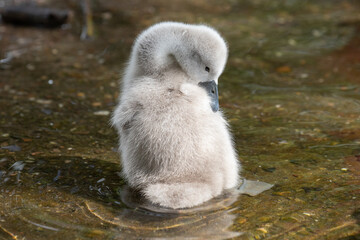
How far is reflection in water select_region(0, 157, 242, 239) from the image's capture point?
115 inches

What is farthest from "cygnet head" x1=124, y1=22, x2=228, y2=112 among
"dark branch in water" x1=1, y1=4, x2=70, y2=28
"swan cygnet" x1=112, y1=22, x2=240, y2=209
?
Result: "dark branch in water" x1=1, y1=4, x2=70, y2=28

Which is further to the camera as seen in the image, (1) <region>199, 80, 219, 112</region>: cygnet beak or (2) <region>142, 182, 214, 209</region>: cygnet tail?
(1) <region>199, 80, 219, 112</region>: cygnet beak

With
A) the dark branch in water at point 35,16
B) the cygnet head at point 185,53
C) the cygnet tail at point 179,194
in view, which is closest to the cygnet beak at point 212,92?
the cygnet head at point 185,53

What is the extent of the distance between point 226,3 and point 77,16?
2.50 metres

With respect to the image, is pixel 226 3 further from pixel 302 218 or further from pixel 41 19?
pixel 302 218

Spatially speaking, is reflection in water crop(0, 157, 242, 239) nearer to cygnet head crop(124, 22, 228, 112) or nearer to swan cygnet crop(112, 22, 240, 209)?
swan cygnet crop(112, 22, 240, 209)

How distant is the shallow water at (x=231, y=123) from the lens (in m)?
3.00

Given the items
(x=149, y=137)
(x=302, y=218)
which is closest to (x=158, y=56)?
(x=149, y=137)

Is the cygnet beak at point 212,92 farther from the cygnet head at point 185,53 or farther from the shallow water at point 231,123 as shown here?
the shallow water at point 231,123

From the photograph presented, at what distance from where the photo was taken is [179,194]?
3.08 m

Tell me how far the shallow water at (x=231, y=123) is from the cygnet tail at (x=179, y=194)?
6cm

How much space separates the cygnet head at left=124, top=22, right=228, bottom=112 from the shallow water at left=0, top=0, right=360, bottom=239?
73cm

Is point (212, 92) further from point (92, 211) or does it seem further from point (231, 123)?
point (231, 123)

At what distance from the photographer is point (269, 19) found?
27.1 ft
